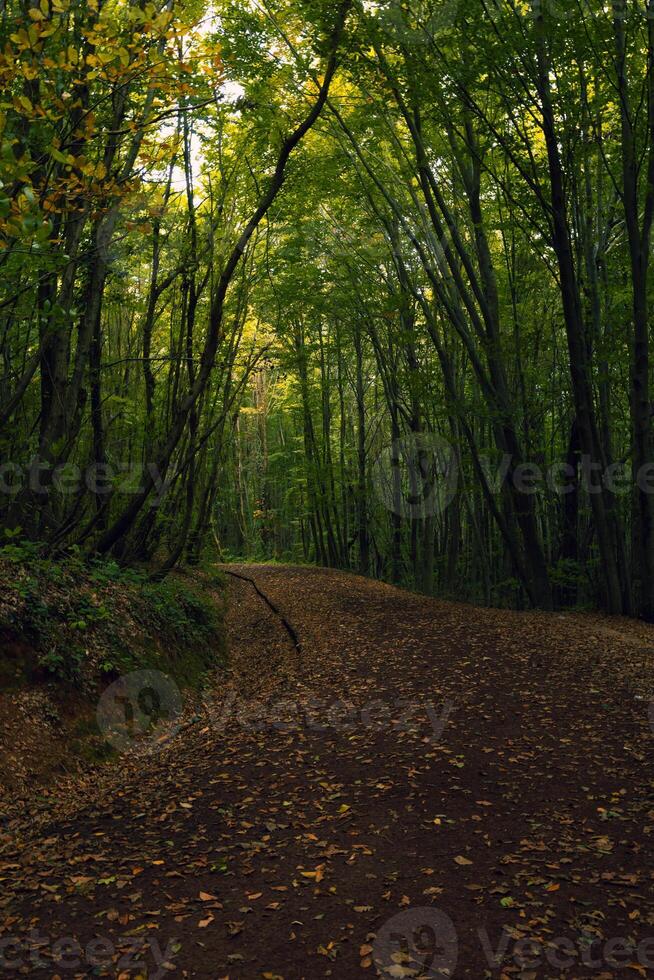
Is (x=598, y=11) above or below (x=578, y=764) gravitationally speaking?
above

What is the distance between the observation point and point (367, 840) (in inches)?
149

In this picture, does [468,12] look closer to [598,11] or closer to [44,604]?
[598,11]

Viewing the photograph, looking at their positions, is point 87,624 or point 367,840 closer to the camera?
point 367,840

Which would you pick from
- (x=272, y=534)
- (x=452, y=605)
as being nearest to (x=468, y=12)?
(x=452, y=605)

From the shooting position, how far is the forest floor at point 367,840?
9.54 ft

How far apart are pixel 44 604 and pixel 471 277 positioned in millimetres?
7868

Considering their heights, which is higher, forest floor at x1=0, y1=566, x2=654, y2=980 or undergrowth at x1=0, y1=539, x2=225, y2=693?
undergrowth at x1=0, y1=539, x2=225, y2=693

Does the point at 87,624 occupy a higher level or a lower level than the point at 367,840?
higher

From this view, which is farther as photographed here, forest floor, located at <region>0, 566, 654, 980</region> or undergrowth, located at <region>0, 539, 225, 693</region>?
undergrowth, located at <region>0, 539, 225, 693</region>

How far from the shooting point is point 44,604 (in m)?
5.65

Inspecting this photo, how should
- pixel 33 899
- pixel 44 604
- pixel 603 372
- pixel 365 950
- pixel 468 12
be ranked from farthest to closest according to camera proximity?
1. pixel 603 372
2. pixel 468 12
3. pixel 44 604
4. pixel 33 899
5. pixel 365 950

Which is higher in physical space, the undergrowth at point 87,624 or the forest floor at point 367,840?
the undergrowth at point 87,624

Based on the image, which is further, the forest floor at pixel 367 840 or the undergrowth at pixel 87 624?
the undergrowth at pixel 87 624

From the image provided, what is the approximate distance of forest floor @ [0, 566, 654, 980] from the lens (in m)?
2.91
